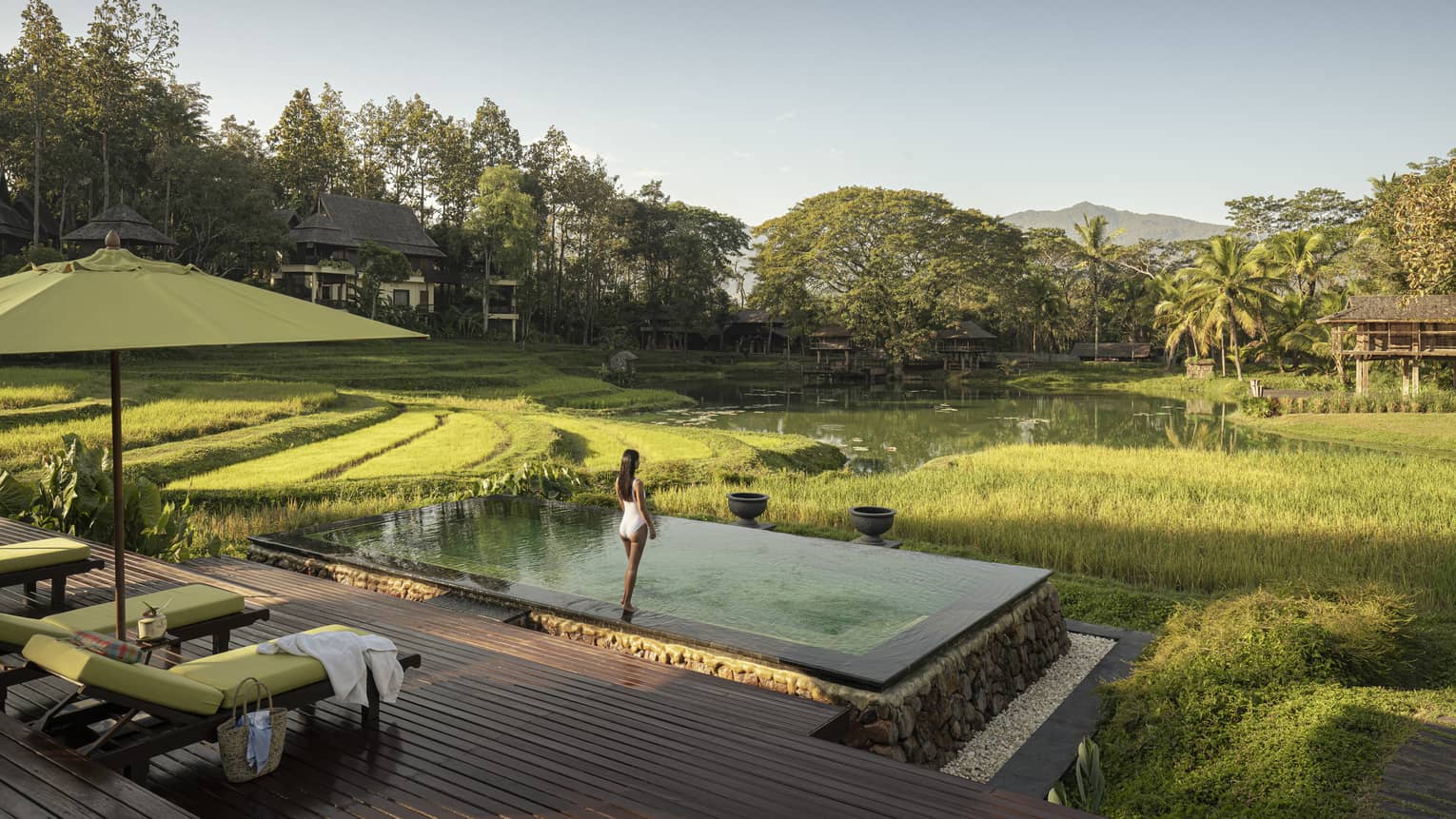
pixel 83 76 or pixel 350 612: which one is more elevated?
pixel 83 76

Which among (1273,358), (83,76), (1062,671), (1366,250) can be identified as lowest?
(1062,671)

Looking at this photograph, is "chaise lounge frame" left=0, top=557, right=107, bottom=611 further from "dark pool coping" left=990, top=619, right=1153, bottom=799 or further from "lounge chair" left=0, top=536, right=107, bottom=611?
"dark pool coping" left=990, top=619, right=1153, bottom=799

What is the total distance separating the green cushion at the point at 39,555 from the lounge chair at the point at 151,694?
90.6 inches

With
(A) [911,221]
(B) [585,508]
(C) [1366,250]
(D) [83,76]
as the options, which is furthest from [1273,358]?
(D) [83,76]

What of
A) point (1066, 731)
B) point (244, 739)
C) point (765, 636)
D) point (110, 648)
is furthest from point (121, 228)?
point (1066, 731)

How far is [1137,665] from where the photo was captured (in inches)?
233

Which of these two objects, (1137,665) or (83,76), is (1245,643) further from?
(83,76)

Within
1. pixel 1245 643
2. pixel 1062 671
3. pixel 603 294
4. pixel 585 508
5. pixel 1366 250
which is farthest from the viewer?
pixel 603 294

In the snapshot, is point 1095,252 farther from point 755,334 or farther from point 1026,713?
point 1026,713

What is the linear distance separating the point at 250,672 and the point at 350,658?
41cm

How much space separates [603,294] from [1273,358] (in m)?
37.4

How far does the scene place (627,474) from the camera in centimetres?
596

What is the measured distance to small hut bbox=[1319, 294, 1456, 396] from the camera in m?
29.4

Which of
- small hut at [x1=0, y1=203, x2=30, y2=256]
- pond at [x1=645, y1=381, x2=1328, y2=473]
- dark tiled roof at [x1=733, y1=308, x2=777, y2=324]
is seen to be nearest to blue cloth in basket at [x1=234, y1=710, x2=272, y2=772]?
pond at [x1=645, y1=381, x2=1328, y2=473]
